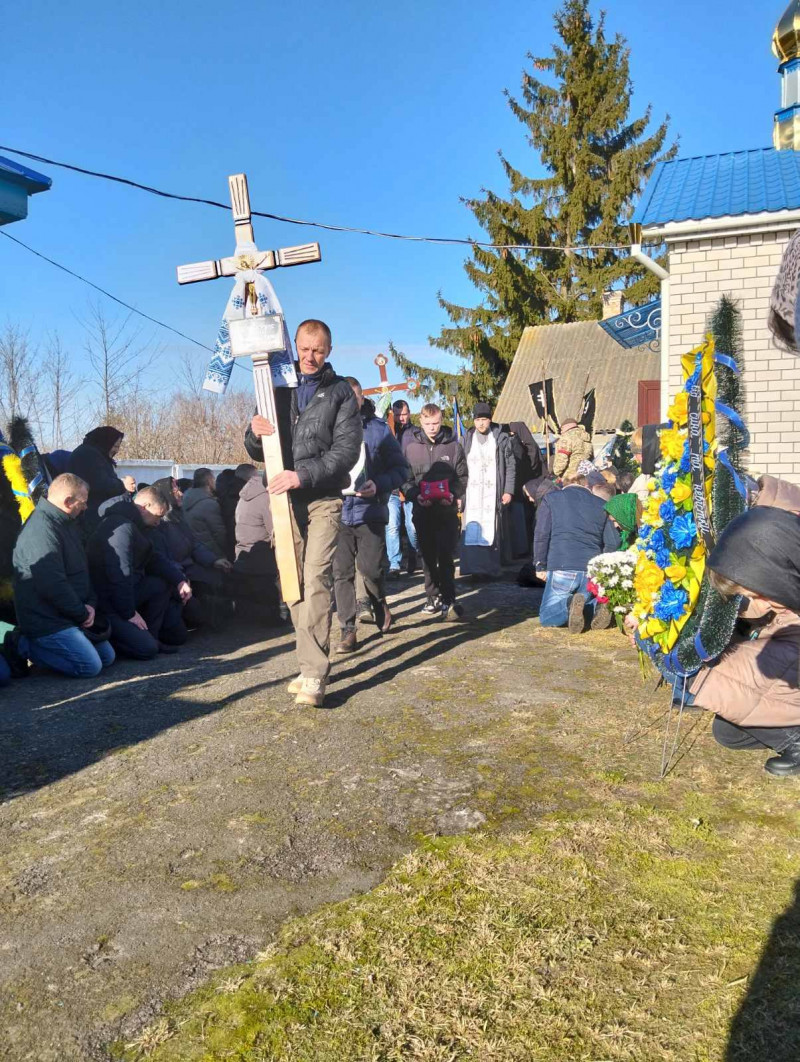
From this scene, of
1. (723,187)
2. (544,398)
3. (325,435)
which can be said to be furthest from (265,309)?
(544,398)

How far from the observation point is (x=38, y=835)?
3.55 metres

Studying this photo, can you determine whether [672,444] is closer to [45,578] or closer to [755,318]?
[45,578]

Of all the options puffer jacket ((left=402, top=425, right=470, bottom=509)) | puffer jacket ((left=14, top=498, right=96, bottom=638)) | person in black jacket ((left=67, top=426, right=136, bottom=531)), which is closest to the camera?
puffer jacket ((left=14, top=498, right=96, bottom=638))

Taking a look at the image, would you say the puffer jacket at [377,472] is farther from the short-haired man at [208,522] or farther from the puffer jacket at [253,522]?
the short-haired man at [208,522]

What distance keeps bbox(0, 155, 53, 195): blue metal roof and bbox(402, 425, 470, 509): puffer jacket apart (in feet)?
13.3

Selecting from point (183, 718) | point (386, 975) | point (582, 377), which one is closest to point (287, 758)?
point (183, 718)

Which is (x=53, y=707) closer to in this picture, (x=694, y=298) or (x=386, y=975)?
(x=386, y=975)

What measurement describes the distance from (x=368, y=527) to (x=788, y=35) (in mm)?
10758

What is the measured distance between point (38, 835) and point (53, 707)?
2.07 meters

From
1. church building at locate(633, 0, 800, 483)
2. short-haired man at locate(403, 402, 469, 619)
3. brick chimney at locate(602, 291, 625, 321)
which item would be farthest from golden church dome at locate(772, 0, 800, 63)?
brick chimney at locate(602, 291, 625, 321)

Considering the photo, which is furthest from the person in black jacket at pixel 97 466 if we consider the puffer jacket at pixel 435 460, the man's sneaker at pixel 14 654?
the puffer jacket at pixel 435 460

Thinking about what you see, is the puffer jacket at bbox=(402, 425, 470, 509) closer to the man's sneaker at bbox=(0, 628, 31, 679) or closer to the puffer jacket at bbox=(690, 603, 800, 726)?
the man's sneaker at bbox=(0, 628, 31, 679)

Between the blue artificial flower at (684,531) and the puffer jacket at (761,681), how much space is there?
41cm

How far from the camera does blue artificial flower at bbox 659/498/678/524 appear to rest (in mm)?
4109
